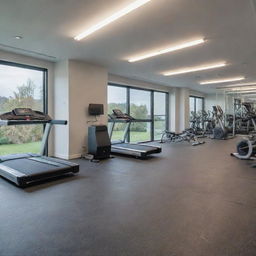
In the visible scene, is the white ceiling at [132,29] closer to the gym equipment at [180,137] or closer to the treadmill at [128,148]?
the treadmill at [128,148]

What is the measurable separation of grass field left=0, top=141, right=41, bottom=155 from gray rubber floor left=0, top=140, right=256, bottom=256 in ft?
6.17

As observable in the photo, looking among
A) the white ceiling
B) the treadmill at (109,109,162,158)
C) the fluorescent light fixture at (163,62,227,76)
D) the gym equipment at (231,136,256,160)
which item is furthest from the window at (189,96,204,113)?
the treadmill at (109,109,162,158)

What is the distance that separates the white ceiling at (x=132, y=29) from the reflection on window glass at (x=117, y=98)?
2.14 metres

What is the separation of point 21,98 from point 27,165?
2.32 meters

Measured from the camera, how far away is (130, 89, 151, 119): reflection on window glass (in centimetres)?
908

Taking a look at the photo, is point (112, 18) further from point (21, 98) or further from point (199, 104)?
A: point (199, 104)

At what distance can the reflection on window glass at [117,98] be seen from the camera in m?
8.02

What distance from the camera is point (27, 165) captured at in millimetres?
4160

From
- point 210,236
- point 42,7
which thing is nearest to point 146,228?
point 210,236

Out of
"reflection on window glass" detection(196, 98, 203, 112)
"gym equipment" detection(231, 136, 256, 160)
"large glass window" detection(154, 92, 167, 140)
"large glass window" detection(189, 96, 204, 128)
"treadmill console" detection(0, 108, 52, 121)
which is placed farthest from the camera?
"reflection on window glass" detection(196, 98, 203, 112)

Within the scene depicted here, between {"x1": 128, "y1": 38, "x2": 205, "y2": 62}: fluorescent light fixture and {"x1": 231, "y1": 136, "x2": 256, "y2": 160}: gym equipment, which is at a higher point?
{"x1": 128, "y1": 38, "x2": 205, "y2": 62}: fluorescent light fixture

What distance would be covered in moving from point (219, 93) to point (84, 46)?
1175 cm

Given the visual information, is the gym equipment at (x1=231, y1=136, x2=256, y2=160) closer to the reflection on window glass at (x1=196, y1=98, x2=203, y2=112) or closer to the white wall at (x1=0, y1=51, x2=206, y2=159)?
the white wall at (x1=0, y1=51, x2=206, y2=159)

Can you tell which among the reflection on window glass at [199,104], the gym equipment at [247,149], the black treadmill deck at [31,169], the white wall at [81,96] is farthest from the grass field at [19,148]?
the reflection on window glass at [199,104]
